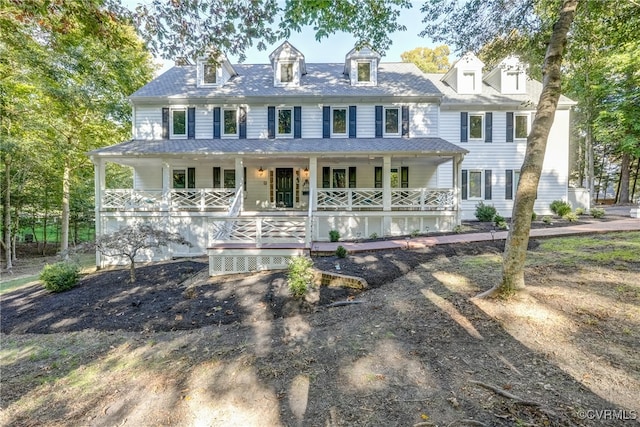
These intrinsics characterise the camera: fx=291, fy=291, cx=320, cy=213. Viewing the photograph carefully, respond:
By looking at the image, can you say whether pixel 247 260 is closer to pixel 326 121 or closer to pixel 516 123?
pixel 326 121

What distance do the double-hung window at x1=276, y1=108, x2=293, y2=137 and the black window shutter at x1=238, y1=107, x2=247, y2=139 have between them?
147 cm

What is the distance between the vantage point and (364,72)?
45.2ft

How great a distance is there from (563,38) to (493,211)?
34.4ft

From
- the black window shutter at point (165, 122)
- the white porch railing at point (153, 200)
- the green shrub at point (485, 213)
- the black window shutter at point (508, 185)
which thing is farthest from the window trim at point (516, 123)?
the black window shutter at point (165, 122)

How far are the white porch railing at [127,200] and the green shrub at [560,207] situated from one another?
1810cm

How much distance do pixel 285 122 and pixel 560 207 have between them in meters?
14.0

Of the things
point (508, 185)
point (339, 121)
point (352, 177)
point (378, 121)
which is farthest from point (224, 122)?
point (508, 185)

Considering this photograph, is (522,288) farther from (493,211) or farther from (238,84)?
(238,84)

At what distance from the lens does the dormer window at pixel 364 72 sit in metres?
13.7

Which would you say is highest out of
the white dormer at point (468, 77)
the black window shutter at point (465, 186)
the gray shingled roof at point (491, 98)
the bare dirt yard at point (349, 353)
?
the white dormer at point (468, 77)

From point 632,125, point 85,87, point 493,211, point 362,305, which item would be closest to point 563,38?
point 362,305

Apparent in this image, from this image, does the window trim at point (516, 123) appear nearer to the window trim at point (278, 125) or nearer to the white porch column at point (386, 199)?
the white porch column at point (386, 199)

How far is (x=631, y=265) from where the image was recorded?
5730 millimetres

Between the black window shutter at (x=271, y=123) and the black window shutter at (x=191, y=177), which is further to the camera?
the black window shutter at (x=191, y=177)
